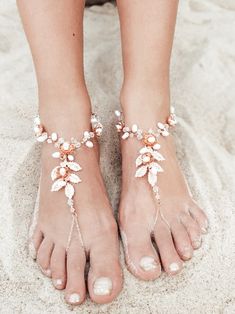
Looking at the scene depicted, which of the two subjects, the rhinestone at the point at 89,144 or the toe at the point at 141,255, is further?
the rhinestone at the point at 89,144

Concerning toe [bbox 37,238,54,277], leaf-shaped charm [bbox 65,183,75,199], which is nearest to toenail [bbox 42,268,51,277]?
toe [bbox 37,238,54,277]

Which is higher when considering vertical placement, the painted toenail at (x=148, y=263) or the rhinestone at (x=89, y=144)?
the rhinestone at (x=89, y=144)

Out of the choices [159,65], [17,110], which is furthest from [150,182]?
[17,110]

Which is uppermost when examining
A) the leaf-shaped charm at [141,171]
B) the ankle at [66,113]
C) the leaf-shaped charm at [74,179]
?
the ankle at [66,113]

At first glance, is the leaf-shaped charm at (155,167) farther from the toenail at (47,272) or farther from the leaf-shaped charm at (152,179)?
the toenail at (47,272)

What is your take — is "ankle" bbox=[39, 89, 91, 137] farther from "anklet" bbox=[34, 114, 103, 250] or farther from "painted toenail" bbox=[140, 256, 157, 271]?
"painted toenail" bbox=[140, 256, 157, 271]

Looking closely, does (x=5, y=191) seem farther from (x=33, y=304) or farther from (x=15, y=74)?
(x=15, y=74)

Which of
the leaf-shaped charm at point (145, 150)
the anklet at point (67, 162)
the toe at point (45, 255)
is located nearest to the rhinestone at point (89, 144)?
the anklet at point (67, 162)
